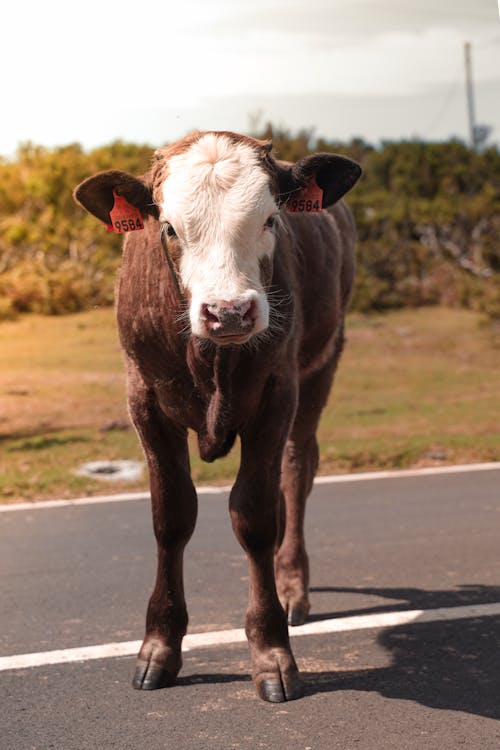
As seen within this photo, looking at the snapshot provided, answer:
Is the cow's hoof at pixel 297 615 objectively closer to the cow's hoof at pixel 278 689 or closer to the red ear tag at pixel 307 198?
the cow's hoof at pixel 278 689

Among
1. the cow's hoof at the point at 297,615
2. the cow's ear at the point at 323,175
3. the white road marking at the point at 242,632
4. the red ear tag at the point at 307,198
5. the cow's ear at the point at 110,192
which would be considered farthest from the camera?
the cow's hoof at the point at 297,615

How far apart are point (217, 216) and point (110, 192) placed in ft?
2.38

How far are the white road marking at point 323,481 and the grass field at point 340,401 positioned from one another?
0.90 ft

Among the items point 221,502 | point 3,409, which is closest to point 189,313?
point 221,502

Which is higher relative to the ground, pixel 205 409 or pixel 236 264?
pixel 236 264

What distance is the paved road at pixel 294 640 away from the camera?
4531 millimetres

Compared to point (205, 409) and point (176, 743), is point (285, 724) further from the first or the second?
point (205, 409)

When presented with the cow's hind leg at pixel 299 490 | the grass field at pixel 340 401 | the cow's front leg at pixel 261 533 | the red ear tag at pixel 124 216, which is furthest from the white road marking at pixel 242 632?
the grass field at pixel 340 401

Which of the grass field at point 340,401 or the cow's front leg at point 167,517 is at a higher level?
the cow's front leg at point 167,517

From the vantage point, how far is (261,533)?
16.3ft

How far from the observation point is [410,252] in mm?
22547

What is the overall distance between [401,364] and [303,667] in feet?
37.7

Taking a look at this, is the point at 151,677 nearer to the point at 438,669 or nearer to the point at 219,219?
the point at 438,669

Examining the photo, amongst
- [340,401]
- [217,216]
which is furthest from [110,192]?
[340,401]
